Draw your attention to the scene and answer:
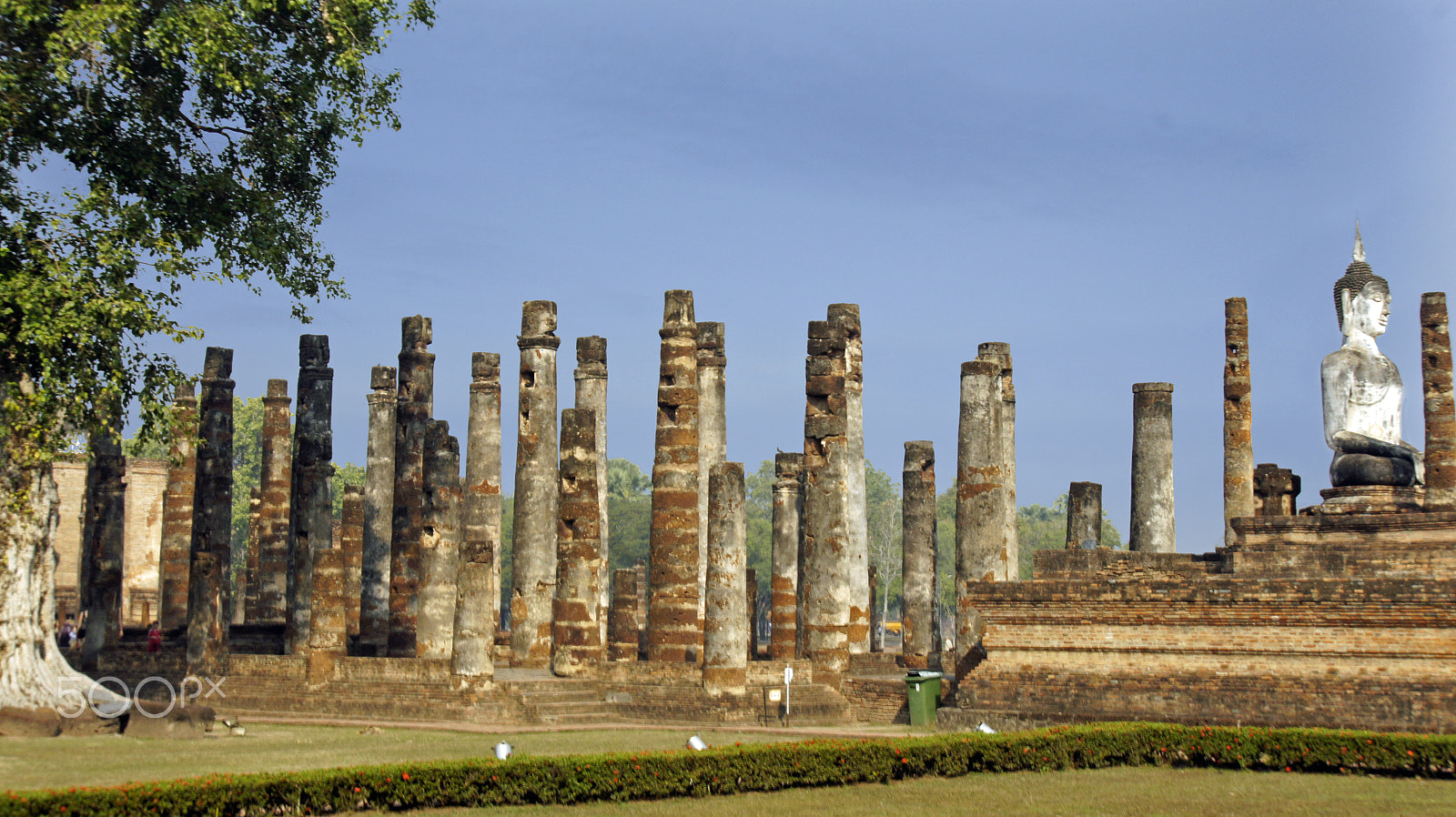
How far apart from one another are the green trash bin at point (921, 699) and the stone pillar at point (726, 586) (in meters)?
2.61

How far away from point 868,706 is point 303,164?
11456mm

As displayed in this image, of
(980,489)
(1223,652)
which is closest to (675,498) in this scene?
(980,489)

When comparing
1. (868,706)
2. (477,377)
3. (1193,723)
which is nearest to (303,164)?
(477,377)

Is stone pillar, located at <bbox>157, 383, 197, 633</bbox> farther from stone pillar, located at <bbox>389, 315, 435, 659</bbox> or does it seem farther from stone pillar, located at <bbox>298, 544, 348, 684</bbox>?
stone pillar, located at <bbox>298, 544, 348, 684</bbox>

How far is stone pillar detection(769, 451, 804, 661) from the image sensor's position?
26.7m

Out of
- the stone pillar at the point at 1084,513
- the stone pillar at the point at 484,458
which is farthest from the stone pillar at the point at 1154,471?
the stone pillar at the point at 484,458

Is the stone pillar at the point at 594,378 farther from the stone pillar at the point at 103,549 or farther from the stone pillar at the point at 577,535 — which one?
the stone pillar at the point at 103,549

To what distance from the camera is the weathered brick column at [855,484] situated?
1082 inches

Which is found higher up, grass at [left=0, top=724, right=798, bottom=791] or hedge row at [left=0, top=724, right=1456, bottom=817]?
hedge row at [left=0, top=724, right=1456, bottom=817]

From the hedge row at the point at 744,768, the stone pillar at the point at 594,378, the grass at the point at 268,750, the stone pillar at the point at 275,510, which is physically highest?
the stone pillar at the point at 594,378

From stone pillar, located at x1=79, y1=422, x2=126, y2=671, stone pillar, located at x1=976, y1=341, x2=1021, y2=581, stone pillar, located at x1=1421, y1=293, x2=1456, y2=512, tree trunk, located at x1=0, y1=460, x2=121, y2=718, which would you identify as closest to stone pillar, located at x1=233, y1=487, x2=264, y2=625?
stone pillar, located at x1=79, y1=422, x2=126, y2=671

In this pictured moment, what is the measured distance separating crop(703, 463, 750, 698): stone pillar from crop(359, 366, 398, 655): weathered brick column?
10818mm

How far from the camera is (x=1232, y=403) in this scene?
1119 inches

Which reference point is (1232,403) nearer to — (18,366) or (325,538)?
(325,538)
